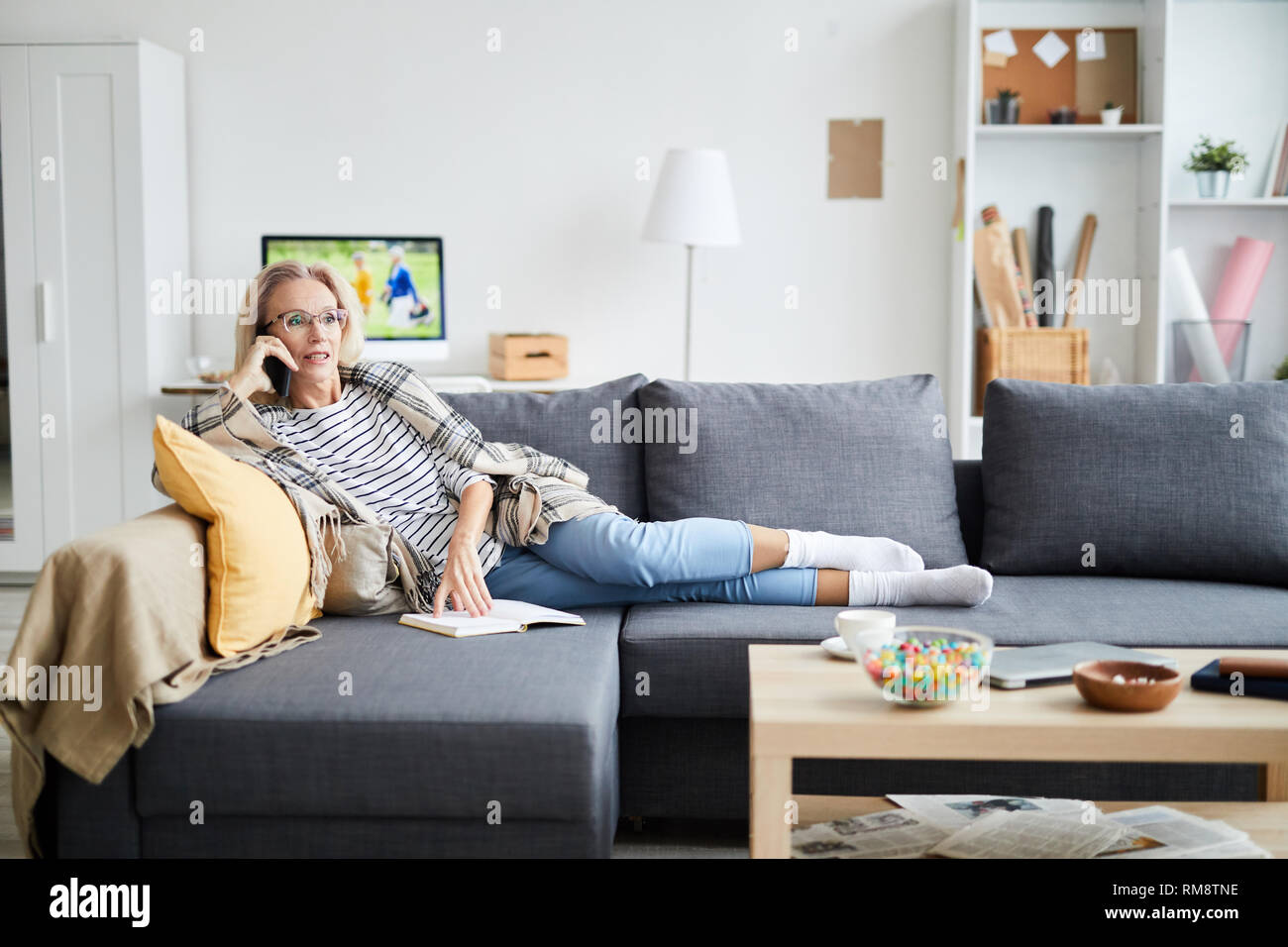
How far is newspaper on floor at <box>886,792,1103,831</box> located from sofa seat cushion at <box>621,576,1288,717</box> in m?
0.30

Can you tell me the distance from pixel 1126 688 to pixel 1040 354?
8.97 feet

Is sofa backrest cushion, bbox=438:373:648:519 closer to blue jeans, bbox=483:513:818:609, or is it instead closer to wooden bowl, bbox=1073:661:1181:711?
blue jeans, bbox=483:513:818:609

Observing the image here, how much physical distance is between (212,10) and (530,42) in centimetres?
117

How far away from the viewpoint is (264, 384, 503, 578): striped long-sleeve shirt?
231cm

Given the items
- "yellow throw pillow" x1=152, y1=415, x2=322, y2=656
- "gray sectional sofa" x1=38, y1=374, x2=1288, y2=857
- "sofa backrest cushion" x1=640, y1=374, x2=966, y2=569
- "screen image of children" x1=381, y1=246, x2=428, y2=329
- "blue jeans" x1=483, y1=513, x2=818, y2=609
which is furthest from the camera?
"screen image of children" x1=381, y1=246, x2=428, y2=329

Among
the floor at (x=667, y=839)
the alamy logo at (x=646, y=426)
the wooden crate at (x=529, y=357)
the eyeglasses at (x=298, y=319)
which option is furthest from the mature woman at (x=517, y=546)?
the wooden crate at (x=529, y=357)

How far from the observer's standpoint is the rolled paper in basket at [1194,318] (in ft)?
13.4

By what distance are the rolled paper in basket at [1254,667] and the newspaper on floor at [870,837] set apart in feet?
1.45

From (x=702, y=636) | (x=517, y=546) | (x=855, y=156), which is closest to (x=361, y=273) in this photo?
(x=855, y=156)

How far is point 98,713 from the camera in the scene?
1.68 metres

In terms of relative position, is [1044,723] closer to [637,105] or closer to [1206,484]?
[1206,484]
